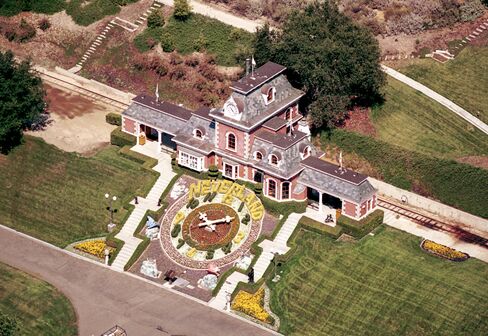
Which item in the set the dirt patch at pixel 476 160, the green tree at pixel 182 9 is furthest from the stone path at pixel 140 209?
the dirt patch at pixel 476 160

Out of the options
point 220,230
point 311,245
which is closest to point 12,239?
point 220,230

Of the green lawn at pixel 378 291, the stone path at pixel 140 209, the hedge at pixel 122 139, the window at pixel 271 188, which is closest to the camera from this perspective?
the green lawn at pixel 378 291

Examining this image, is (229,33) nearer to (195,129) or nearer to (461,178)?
(195,129)

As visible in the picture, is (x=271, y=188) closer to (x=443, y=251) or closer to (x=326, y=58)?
(x=326, y=58)

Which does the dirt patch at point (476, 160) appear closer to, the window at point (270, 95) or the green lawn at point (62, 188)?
the window at point (270, 95)

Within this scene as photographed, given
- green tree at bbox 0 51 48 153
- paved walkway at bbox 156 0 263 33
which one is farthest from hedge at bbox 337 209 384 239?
green tree at bbox 0 51 48 153

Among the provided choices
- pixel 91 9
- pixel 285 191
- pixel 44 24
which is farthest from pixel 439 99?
pixel 44 24
